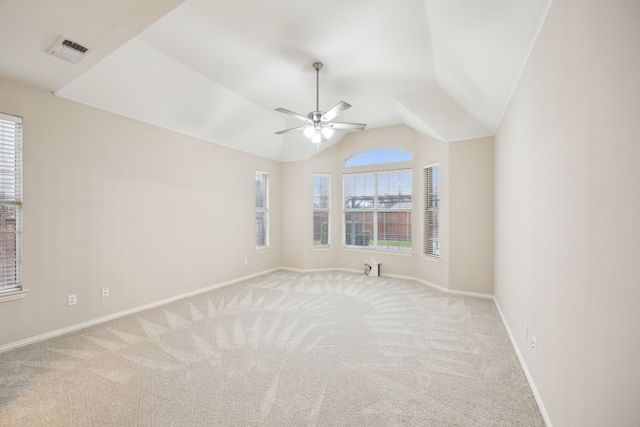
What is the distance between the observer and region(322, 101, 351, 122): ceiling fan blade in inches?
120

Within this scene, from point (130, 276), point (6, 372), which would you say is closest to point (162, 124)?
point (130, 276)

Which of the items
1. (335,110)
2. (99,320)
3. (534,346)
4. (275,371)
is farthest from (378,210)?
(99,320)

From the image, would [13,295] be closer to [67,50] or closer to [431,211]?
[67,50]

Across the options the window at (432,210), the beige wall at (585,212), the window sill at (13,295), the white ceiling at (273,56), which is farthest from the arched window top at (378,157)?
the window sill at (13,295)

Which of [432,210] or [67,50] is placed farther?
[432,210]

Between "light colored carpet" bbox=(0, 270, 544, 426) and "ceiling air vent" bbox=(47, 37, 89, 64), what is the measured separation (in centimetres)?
273

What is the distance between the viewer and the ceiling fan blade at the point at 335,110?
3054mm

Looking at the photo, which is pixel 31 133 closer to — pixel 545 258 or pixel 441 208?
pixel 545 258

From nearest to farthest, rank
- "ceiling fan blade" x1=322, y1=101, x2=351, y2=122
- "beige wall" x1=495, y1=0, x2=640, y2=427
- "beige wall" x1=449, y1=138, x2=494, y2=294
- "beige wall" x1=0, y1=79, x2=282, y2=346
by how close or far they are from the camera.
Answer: "beige wall" x1=495, y1=0, x2=640, y2=427 → "beige wall" x1=0, y1=79, x2=282, y2=346 → "ceiling fan blade" x1=322, y1=101, x2=351, y2=122 → "beige wall" x1=449, y1=138, x2=494, y2=294

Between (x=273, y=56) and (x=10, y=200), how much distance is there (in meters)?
3.12

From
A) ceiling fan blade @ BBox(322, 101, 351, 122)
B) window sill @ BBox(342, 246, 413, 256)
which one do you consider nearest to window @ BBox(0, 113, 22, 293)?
ceiling fan blade @ BBox(322, 101, 351, 122)

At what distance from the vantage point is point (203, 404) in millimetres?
1966

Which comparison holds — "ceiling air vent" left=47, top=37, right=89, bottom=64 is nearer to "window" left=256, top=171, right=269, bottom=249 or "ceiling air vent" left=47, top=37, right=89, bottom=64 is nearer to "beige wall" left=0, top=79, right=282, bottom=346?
"beige wall" left=0, top=79, right=282, bottom=346

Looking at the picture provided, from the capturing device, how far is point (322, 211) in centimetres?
659
